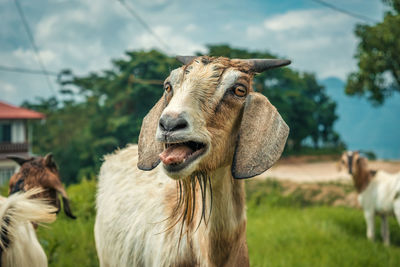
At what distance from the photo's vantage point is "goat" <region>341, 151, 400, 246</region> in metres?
7.46

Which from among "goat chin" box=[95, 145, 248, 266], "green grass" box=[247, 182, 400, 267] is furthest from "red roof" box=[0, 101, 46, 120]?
"goat chin" box=[95, 145, 248, 266]

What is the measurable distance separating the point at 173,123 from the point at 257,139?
536 mm

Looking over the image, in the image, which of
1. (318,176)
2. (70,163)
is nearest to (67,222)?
(318,176)

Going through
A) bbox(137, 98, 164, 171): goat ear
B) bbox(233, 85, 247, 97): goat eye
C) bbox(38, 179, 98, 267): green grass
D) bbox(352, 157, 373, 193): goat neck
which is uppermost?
bbox(233, 85, 247, 97): goat eye

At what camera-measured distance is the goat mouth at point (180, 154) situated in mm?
1873

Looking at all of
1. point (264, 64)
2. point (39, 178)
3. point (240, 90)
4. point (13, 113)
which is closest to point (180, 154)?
point (240, 90)

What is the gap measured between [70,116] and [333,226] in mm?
23723

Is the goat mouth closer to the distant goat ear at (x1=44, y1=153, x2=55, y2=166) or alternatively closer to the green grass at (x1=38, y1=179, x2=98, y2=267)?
the distant goat ear at (x1=44, y1=153, x2=55, y2=166)

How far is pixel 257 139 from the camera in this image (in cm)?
205

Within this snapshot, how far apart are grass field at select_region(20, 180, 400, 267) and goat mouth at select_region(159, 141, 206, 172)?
3.63 m

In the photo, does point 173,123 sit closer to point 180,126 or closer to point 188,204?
point 180,126

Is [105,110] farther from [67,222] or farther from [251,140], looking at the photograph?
[251,140]

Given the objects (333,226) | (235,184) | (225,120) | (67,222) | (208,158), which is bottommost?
(333,226)

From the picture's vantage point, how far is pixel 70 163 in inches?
905
